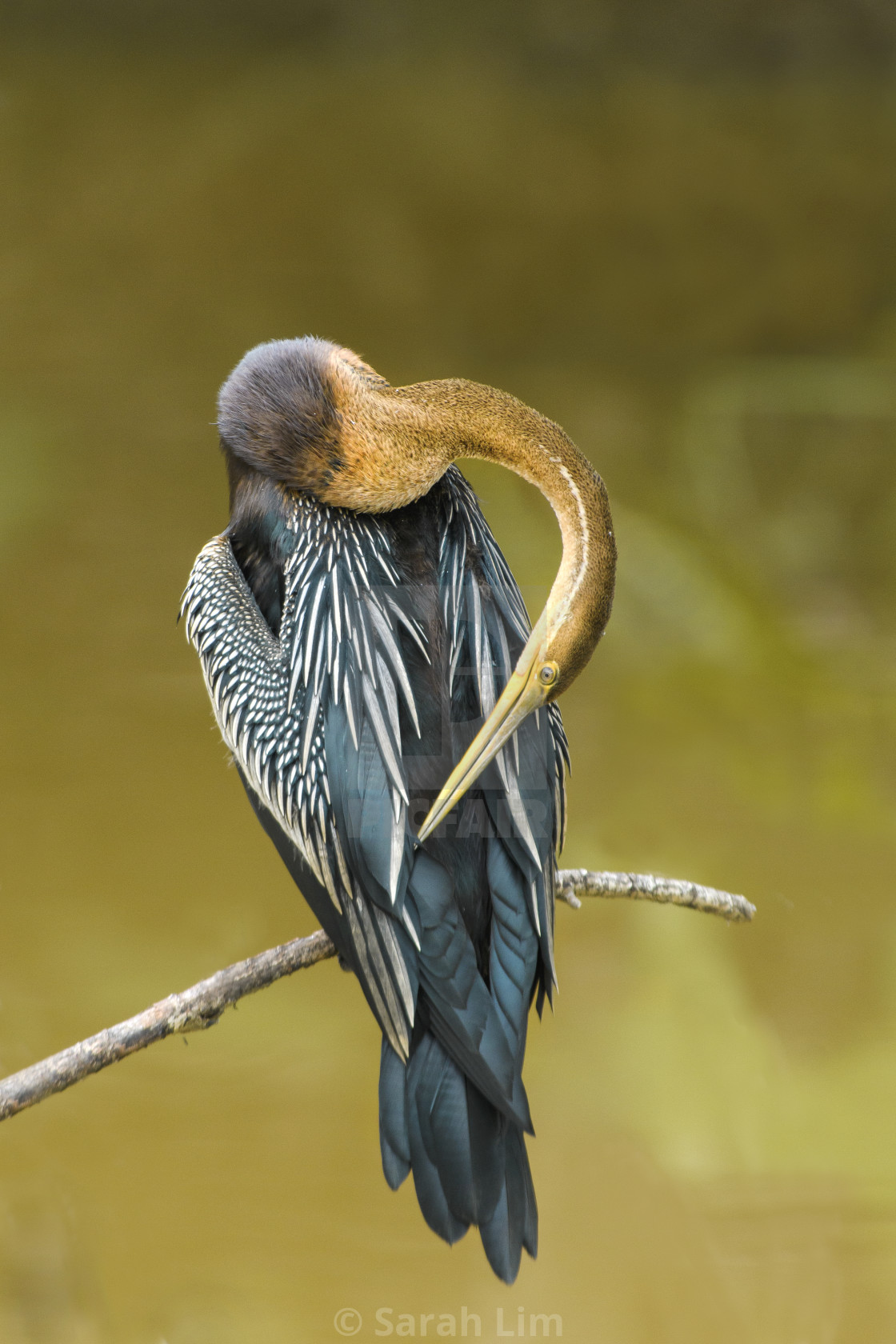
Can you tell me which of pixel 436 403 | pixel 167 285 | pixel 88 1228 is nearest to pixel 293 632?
pixel 436 403

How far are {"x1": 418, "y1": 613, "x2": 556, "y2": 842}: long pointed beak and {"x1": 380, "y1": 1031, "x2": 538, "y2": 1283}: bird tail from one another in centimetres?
24

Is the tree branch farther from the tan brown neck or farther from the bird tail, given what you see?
the tan brown neck

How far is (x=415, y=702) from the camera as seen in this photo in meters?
1.22

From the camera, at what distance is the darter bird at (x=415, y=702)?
1086 millimetres

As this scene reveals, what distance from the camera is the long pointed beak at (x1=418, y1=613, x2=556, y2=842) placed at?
3.53ft

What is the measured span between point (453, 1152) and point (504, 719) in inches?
17.1

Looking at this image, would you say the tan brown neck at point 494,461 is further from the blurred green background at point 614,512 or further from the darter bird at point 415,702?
the blurred green background at point 614,512

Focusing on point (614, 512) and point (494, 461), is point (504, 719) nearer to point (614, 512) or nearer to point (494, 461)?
point (494, 461)

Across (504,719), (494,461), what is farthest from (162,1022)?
(494,461)

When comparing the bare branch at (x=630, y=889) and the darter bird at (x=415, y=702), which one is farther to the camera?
the bare branch at (x=630, y=889)

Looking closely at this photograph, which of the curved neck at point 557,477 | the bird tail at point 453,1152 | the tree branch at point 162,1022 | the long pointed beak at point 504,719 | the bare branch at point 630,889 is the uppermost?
the curved neck at point 557,477

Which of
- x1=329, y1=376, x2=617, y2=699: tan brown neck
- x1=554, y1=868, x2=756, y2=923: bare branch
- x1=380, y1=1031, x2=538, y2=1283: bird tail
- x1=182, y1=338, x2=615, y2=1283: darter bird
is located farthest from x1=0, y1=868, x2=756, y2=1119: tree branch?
x1=329, y1=376, x2=617, y2=699: tan brown neck

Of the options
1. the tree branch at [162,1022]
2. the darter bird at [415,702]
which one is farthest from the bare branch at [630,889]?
the tree branch at [162,1022]

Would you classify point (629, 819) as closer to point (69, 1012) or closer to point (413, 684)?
point (69, 1012)
